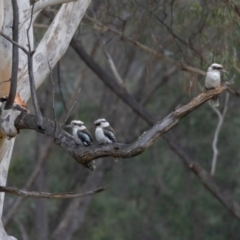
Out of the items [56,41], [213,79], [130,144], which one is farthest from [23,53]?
[130,144]

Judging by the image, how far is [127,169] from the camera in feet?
63.8

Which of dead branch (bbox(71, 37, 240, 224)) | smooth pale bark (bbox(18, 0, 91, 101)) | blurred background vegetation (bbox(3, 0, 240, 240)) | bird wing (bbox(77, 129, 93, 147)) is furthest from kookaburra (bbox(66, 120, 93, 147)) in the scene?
blurred background vegetation (bbox(3, 0, 240, 240))

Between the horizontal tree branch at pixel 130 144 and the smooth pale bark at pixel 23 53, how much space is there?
70 centimetres

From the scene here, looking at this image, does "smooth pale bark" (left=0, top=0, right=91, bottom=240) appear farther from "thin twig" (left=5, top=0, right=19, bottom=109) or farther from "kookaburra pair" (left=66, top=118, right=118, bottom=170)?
"kookaburra pair" (left=66, top=118, right=118, bottom=170)

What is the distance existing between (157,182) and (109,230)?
170cm

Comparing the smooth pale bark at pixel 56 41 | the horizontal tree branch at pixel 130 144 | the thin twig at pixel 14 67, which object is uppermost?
the smooth pale bark at pixel 56 41

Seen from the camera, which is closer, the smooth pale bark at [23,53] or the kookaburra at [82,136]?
the kookaburra at [82,136]

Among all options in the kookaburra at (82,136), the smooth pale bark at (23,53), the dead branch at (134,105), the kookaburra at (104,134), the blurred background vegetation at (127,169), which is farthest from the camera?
the blurred background vegetation at (127,169)

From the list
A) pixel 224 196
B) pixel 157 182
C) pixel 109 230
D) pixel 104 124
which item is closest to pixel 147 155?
pixel 157 182

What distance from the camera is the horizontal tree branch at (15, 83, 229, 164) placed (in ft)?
16.3

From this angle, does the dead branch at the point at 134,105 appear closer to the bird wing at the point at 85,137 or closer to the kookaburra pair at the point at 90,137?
the kookaburra pair at the point at 90,137

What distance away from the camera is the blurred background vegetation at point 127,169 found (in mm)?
15812

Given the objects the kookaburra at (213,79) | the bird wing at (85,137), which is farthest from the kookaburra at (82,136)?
the kookaburra at (213,79)

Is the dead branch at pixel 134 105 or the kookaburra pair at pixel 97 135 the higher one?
the dead branch at pixel 134 105
